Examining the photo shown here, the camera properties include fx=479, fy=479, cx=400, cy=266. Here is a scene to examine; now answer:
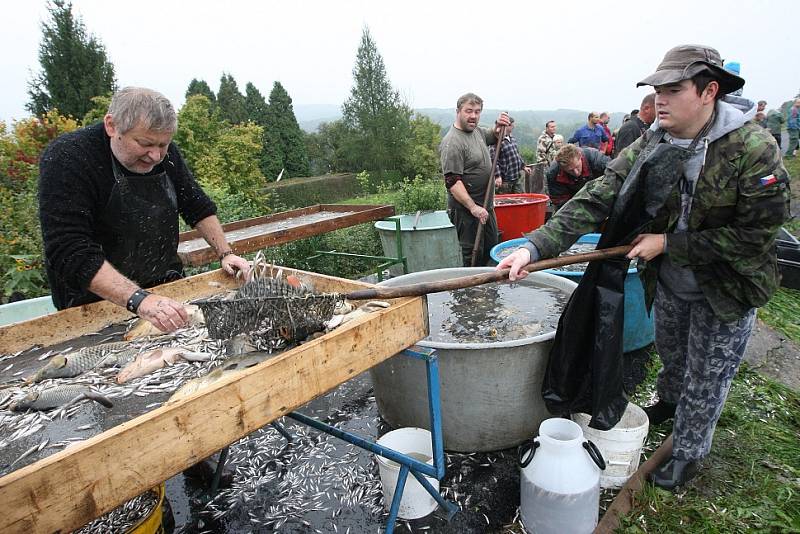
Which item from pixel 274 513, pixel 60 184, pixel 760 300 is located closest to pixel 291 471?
pixel 274 513

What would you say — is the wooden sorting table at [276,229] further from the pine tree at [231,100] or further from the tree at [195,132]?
the pine tree at [231,100]

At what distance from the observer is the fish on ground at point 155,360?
2.25m

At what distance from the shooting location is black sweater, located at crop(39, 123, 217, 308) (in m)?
2.61

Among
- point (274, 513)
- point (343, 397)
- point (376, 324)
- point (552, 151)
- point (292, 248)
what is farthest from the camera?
point (552, 151)

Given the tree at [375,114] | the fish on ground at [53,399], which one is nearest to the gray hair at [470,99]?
the fish on ground at [53,399]

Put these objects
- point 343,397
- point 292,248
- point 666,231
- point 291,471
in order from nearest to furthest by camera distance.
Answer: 1. point 666,231
2. point 291,471
3. point 343,397
4. point 292,248

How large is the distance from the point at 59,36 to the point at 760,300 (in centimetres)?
2514

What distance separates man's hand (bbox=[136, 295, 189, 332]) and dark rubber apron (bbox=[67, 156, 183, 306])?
0.75 m

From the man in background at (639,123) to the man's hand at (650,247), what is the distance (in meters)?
4.23

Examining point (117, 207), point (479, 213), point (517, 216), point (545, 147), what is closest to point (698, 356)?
point (479, 213)

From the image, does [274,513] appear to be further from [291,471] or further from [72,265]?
[72,265]

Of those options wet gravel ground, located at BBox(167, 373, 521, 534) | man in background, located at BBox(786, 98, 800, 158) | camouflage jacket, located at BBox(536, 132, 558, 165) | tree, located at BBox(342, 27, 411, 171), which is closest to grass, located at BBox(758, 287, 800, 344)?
wet gravel ground, located at BBox(167, 373, 521, 534)

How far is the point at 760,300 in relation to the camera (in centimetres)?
259

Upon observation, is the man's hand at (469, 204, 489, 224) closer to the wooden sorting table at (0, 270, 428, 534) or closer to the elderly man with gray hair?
the elderly man with gray hair
